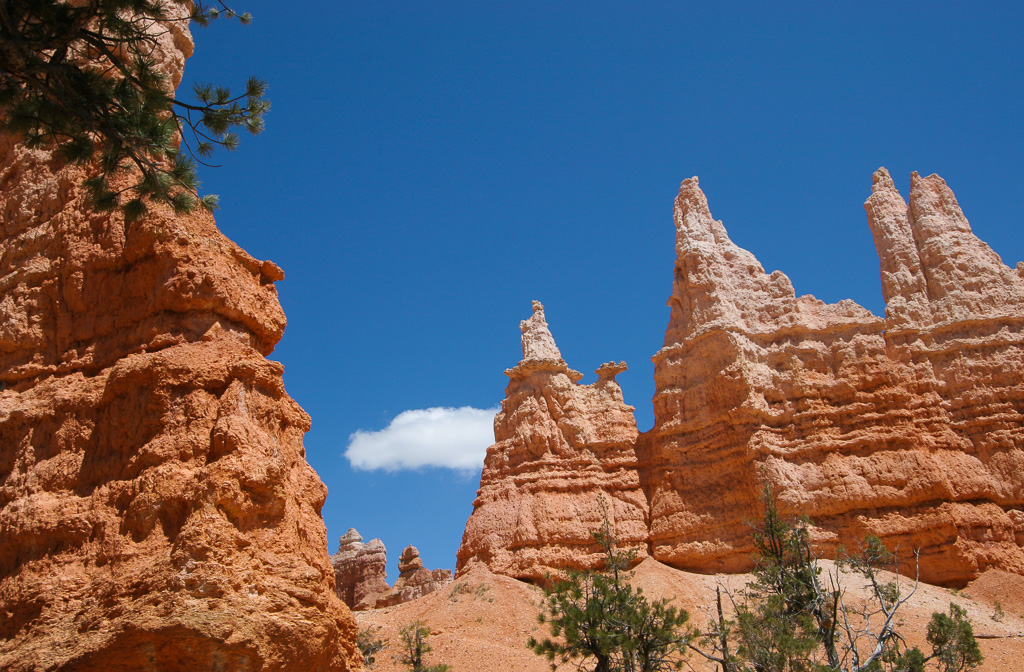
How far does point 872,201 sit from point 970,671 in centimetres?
3062

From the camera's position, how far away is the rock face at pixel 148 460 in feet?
28.7

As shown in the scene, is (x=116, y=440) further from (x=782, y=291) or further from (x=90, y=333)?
(x=782, y=291)

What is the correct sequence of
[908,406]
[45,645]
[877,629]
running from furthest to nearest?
1. [908,406]
2. [877,629]
3. [45,645]

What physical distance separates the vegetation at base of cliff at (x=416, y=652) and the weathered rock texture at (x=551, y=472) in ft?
30.9

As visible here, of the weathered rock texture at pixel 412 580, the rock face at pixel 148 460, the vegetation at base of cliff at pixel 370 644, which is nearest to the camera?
the rock face at pixel 148 460

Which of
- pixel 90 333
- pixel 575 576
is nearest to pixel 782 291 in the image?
pixel 575 576

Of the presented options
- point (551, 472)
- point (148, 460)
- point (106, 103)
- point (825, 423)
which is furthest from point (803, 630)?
point (551, 472)

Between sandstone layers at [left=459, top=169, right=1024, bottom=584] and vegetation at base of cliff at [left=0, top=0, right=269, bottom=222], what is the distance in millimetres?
30364

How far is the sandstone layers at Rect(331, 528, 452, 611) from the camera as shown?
47.8m

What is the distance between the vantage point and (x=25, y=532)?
971 centimetres

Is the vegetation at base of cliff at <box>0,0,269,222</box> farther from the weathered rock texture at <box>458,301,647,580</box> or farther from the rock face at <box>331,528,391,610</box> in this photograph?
the rock face at <box>331,528,391,610</box>

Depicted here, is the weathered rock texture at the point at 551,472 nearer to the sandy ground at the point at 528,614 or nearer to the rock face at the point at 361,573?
the sandy ground at the point at 528,614

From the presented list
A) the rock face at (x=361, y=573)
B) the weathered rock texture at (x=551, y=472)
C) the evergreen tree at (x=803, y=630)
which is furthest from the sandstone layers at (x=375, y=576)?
the evergreen tree at (x=803, y=630)

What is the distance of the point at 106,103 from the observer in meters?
10.5
